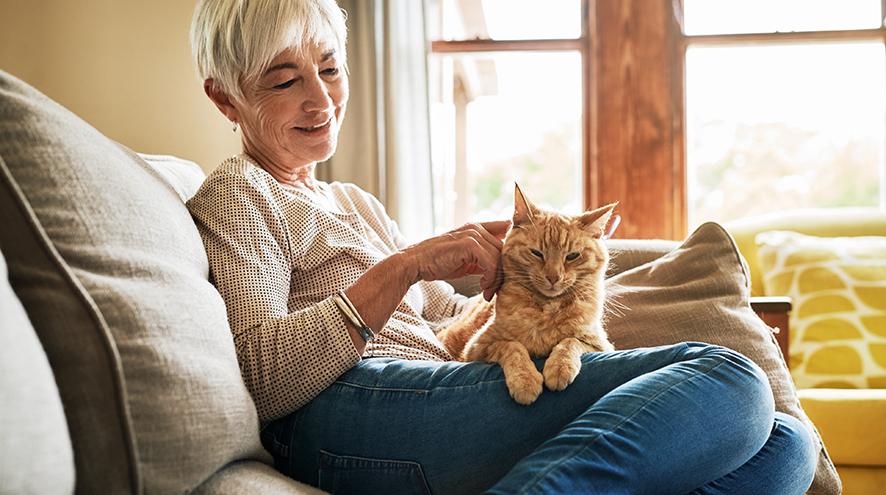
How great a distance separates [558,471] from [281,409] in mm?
481

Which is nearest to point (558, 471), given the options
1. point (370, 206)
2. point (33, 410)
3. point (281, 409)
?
point (281, 409)

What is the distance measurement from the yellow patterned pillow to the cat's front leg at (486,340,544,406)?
5.24 ft

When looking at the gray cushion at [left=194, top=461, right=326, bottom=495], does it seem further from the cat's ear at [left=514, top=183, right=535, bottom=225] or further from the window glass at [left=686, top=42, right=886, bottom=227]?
the window glass at [left=686, top=42, right=886, bottom=227]

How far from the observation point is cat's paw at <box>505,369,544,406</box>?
1164 mm

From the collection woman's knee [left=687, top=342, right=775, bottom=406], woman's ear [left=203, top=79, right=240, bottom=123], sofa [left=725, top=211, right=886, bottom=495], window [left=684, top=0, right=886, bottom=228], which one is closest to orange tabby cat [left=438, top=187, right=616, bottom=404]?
woman's knee [left=687, top=342, right=775, bottom=406]

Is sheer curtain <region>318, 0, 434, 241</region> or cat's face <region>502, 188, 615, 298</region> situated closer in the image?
cat's face <region>502, 188, 615, 298</region>

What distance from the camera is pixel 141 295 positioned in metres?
0.95

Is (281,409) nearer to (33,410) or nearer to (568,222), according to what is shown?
(33,410)

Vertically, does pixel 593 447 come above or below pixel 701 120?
below

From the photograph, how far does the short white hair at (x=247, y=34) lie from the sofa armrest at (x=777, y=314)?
1292 millimetres

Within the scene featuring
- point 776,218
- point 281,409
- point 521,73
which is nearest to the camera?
point 281,409

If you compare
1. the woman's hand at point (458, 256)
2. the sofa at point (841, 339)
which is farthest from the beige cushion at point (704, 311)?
the sofa at point (841, 339)

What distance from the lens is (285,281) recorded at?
1347mm

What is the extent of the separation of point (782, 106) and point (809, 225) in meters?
0.79
